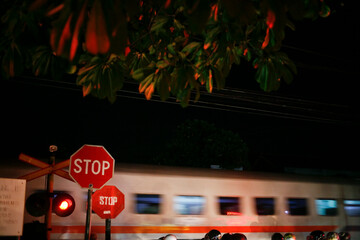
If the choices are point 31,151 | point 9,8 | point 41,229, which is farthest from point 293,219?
point 31,151

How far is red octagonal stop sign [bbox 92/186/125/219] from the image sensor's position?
6113mm

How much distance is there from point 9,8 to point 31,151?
26001mm

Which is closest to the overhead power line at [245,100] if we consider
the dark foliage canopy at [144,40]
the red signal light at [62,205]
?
the red signal light at [62,205]

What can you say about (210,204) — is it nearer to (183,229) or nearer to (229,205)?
(229,205)

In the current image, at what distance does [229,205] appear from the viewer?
1204cm

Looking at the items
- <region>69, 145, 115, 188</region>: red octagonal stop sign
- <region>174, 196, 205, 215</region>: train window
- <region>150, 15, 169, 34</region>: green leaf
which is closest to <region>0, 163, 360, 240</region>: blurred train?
<region>174, 196, 205, 215</region>: train window

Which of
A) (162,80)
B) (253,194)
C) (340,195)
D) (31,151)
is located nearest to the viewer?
A: (162,80)

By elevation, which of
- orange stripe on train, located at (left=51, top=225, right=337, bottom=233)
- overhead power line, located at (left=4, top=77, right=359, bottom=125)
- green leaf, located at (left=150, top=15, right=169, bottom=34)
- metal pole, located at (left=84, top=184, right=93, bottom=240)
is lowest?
orange stripe on train, located at (left=51, top=225, right=337, bottom=233)

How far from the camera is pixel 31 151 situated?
28.5 metres

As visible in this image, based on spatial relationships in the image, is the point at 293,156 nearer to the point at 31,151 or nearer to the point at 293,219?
the point at 31,151

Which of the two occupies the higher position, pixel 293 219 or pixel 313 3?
pixel 313 3

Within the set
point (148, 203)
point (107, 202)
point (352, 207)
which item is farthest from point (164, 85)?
point (352, 207)

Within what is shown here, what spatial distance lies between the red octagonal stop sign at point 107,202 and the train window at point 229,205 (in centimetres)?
603

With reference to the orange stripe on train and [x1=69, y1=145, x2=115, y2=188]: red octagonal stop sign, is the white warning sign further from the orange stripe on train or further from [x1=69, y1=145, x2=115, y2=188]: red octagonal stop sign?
the orange stripe on train
